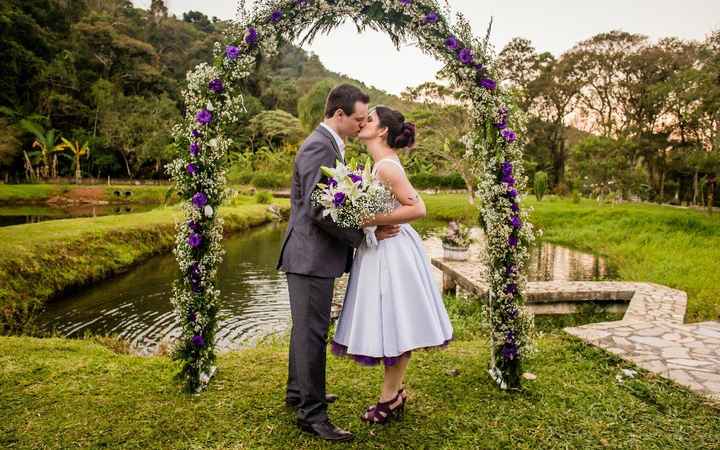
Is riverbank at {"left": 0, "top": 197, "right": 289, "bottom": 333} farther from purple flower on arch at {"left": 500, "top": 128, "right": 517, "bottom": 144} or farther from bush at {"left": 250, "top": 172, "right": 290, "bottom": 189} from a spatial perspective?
bush at {"left": 250, "top": 172, "right": 290, "bottom": 189}

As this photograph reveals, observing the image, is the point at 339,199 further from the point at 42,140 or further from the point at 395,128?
the point at 42,140

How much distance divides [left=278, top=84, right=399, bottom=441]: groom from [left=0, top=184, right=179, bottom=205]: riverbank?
2837 cm

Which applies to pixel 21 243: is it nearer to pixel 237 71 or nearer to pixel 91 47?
pixel 237 71

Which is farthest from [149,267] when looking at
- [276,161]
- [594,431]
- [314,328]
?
[276,161]

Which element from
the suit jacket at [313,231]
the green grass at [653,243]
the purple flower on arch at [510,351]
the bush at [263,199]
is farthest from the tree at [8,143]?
the purple flower on arch at [510,351]

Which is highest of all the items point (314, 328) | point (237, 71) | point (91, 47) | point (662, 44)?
point (91, 47)

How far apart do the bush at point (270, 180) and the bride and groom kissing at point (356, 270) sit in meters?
38.5

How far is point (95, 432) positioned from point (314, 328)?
1923 millimetres

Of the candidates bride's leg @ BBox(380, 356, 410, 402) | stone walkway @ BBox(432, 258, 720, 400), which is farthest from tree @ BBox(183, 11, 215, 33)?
bride's leg @ BBox(380, 356, 410, 402)

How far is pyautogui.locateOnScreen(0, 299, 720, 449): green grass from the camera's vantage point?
3609 millimetres

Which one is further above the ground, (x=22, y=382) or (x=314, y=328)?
(x=314, y=328)

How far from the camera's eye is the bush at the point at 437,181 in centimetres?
4200

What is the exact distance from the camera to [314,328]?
3.58m

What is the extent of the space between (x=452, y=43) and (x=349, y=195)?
1964 mm
